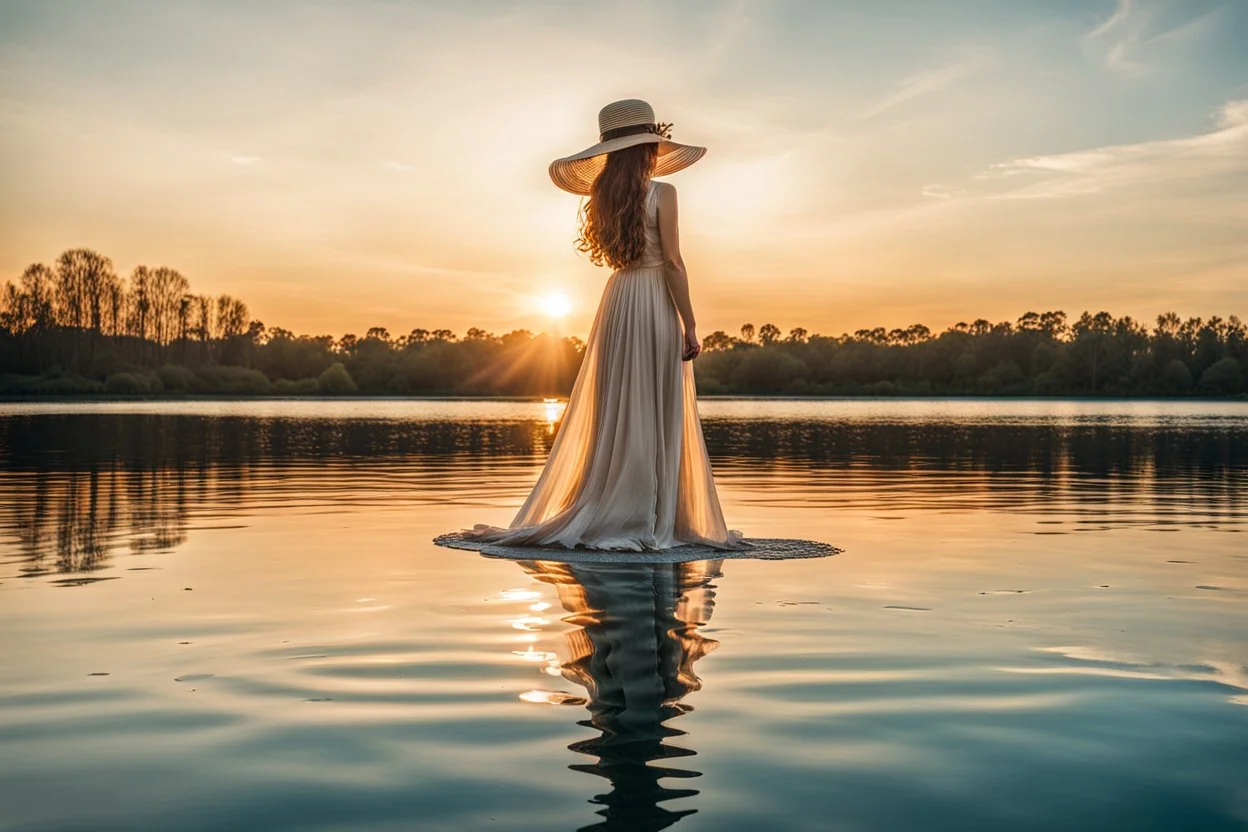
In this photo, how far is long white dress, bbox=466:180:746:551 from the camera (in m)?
7.91

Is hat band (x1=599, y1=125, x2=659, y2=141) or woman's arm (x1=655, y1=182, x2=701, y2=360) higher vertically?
hat band (x1=599, y1=125, x2=659, y2=141)

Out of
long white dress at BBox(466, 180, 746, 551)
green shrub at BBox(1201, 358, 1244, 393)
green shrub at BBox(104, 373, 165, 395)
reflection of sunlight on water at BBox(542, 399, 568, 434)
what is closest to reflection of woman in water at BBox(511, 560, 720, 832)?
long white dress at BBox(466, 180, 746, 551)

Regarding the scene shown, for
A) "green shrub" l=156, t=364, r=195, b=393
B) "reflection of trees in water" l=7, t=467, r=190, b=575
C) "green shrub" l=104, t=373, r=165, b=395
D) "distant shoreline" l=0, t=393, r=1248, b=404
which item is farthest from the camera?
"green shrub" l=156, t=364, r=195, b=393

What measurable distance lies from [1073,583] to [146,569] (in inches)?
210

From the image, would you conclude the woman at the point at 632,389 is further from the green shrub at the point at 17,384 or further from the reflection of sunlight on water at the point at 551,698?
the green shrub at the point at 17,384

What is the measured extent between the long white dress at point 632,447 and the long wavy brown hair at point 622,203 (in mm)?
83

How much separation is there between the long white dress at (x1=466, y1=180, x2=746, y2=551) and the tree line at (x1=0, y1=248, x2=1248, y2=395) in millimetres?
86442

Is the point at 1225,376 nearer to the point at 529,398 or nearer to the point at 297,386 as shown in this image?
the point at 529,398

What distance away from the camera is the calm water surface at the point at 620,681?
2867 mm

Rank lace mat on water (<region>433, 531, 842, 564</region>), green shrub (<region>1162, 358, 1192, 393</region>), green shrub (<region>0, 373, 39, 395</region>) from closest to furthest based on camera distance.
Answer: lace mat on water (<region>433, 531, 842, 564</region>), green shrub (<region>0, 373, 39, 395</region>), green shrub (<region>1162, 358, 1192, 393</region>)

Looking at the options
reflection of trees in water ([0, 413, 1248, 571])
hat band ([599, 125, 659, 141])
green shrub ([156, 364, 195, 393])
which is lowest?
reflection of trees in water ([0, 413, 1248, 571])

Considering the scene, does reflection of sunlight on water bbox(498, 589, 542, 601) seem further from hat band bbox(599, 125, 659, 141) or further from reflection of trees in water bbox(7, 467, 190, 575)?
hat band bbox(599, 125, 659, 141)

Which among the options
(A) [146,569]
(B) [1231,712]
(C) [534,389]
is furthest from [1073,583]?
(C) [534,389]

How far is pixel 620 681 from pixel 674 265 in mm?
4661
